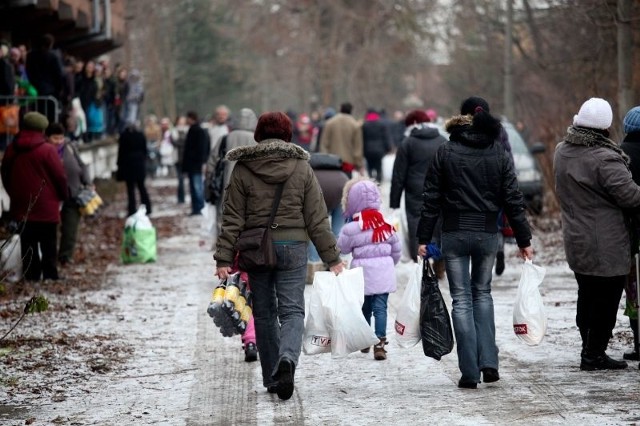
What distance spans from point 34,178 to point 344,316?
21.3 ft

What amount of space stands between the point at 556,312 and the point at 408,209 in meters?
2.29

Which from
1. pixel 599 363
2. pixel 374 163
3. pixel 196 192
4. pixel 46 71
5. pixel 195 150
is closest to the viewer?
pixel 599 363

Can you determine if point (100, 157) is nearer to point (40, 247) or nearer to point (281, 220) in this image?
point (40, 247)

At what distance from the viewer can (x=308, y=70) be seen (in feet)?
197

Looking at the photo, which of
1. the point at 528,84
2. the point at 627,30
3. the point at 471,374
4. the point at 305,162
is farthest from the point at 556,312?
the point at 528,84

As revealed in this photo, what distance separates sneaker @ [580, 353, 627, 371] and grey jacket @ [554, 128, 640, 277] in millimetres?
553

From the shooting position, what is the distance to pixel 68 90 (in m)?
22.9

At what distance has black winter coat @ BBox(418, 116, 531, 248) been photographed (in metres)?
8.62

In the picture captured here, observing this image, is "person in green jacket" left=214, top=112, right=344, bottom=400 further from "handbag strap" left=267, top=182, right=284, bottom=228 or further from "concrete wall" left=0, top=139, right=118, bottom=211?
"concrete wall" left=0, top=139, right=118, bottom=211

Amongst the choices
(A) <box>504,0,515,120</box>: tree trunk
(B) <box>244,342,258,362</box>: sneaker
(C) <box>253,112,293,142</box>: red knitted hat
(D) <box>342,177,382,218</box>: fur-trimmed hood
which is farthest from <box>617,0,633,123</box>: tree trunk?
(A) <box>504,0,515,120</box>: tree trunk

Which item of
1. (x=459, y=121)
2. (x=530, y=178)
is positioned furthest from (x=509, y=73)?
(x=459, y=121)

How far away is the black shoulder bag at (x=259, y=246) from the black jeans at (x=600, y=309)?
223 cm

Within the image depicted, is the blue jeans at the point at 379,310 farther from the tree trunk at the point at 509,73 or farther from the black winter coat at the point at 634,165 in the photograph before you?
the tree trunk at the point at 509,73

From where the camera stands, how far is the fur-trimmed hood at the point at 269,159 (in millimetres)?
8281
